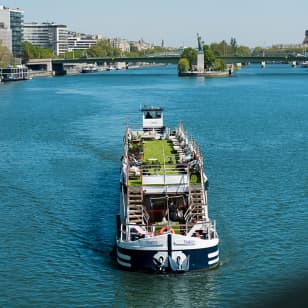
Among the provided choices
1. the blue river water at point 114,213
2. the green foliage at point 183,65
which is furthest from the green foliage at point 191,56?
the blue river water at point 114,213

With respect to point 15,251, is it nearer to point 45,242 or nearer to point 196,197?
point 45,242

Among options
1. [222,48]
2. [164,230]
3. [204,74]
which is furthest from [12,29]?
[164,230]

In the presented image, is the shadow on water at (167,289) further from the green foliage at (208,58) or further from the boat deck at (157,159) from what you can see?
the green foliage at (208,58)

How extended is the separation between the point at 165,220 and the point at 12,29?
134m

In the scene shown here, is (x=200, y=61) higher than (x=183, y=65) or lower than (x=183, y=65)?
higher

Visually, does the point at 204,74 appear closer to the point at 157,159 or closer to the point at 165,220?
the point at 157,159

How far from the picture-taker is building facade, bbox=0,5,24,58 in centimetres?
13788

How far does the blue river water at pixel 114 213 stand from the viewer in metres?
16.2

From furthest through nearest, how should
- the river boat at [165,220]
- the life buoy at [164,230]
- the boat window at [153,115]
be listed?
1. the boat window at [153,115]
2. the life buoy at [164,230]
3. the river boat at [165,220]

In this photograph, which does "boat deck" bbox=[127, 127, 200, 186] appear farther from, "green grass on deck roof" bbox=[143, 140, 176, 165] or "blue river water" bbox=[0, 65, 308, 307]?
"blue river water" bbox=[0, 65, 308, 307]

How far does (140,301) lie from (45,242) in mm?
4652

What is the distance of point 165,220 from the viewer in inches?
696

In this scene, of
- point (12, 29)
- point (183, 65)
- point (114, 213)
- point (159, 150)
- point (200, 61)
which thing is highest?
point (12, 29)

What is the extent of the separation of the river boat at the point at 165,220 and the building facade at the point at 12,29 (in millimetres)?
120813
